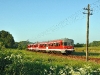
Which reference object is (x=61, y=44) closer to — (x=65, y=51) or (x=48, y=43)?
(x=65, y=51)

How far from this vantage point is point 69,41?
4753 cm

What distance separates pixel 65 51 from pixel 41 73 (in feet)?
108

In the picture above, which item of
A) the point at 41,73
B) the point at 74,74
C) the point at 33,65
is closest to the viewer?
the point at 74,74

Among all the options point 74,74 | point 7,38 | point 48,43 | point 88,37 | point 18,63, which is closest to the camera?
point 74,74

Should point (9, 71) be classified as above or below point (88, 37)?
below

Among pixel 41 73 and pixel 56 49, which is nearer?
pixel 41 73

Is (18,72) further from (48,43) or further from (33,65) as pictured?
(48,43)

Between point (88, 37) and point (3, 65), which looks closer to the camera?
point (3, 65)

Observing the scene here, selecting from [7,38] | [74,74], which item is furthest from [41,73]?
[7,38]

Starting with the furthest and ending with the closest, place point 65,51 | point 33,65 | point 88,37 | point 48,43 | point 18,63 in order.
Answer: point 48,43
point 65,51
point 88,37
point 33,65
point 18,63

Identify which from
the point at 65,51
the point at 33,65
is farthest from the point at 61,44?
the point at 33,65

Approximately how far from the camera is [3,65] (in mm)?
14148

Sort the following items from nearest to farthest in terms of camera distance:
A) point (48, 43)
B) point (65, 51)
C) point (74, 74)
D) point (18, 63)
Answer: point (74, 74), point (18, 63), point (65, 51), point (48, 43)

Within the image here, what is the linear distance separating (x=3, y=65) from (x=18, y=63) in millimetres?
1644
